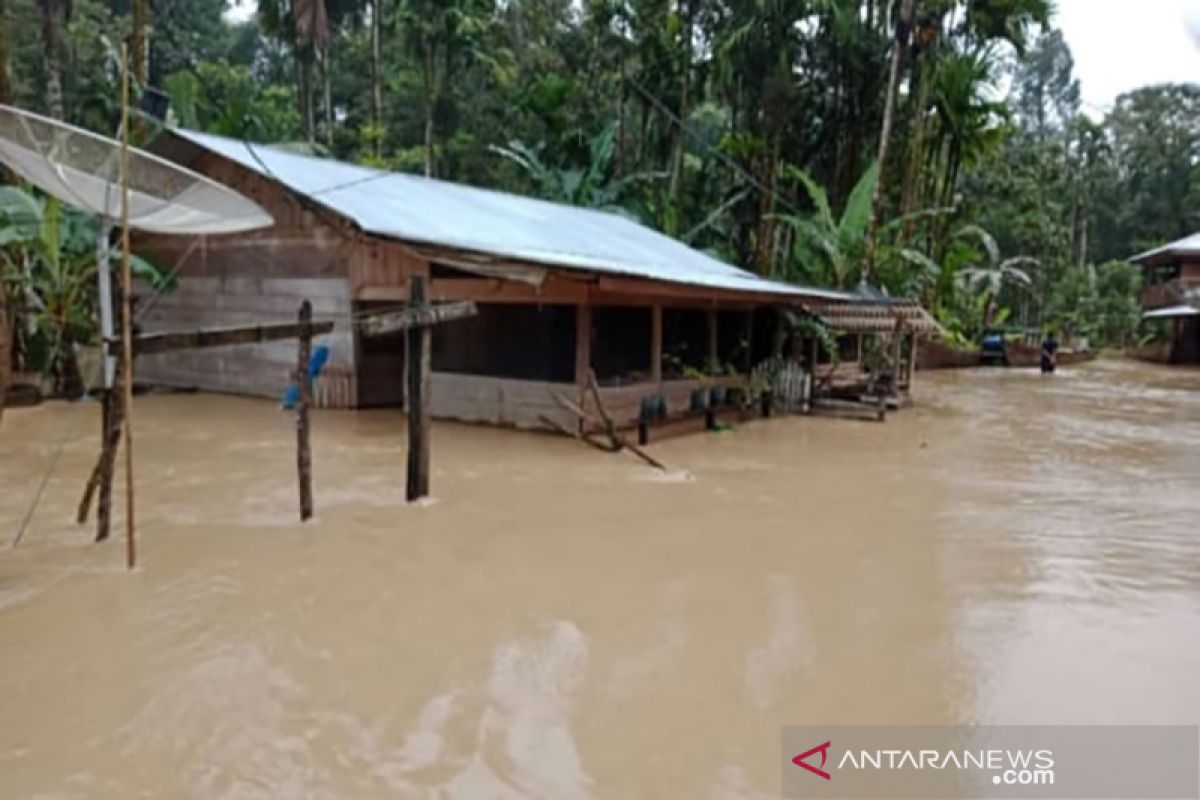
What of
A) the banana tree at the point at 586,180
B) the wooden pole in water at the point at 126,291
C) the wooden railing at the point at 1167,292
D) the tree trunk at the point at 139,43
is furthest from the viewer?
the wooden railing at the point at 1167,292

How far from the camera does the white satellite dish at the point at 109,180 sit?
5.17 meters

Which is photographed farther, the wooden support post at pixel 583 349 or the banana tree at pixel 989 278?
the banana tree at pixel 989 278

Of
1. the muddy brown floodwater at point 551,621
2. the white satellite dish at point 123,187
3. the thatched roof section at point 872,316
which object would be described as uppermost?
the white satellite dish at point 123,187

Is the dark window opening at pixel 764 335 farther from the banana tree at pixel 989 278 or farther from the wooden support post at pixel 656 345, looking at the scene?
the banana tree at pixel 989 278

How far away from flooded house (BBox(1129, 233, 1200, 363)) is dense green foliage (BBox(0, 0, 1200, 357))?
151 inches

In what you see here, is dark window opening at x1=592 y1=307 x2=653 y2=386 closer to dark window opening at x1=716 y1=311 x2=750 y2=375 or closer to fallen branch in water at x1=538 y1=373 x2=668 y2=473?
fallen branch in water at x1=538 y1=373 x2=668 y2=473

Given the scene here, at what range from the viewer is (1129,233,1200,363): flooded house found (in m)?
28.5

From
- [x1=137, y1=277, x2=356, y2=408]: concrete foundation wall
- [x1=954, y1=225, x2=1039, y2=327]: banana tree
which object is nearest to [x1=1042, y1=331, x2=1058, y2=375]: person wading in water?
[x1=954, y1=225, x2=1039, y2=327]: banana tree

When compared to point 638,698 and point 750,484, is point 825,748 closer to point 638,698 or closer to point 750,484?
point 638,698

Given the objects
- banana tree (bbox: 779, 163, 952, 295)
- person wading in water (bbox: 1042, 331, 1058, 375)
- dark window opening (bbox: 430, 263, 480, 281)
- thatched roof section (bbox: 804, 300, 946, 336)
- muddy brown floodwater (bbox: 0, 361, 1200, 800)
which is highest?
banana tree (bbox: 779, 163, 952, 295)

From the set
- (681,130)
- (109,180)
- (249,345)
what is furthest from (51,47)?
(681,130)

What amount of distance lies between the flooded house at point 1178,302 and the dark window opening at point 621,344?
23.1m

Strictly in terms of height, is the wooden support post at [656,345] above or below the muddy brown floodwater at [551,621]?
above

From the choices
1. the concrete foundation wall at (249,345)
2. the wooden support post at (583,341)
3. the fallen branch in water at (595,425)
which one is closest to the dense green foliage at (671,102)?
the concrete foundation wall at (249,345)
